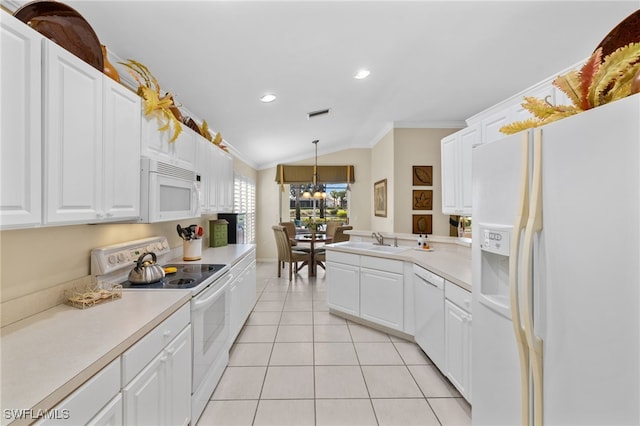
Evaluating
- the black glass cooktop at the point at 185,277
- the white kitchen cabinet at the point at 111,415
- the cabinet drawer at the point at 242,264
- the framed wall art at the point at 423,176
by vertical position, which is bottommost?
the white kitchen cabinet at the point at 111,415

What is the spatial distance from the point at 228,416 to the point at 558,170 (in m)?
2.28

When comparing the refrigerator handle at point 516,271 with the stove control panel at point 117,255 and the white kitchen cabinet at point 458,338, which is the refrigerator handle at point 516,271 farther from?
the stove control panel at point 117,255

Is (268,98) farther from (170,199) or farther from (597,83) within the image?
(597,83)

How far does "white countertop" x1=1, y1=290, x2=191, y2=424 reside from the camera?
2.66 ft

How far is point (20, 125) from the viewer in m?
1.01

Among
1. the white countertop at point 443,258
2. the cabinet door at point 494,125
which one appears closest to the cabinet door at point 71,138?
the white countertop at point 443,258

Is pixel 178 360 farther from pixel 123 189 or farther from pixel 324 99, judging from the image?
pixel 324 99

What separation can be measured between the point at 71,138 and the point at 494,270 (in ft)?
7.01

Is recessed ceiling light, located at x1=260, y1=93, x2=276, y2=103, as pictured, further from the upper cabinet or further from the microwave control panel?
the microwave control panel

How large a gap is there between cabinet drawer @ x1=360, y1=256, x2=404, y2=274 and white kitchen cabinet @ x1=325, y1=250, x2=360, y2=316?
0.38 ft

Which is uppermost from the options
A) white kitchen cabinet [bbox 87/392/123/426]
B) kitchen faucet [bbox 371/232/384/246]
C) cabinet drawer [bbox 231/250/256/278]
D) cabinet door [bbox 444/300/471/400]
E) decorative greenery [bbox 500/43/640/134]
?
decorative greenery [bbox 500/43/640/134]

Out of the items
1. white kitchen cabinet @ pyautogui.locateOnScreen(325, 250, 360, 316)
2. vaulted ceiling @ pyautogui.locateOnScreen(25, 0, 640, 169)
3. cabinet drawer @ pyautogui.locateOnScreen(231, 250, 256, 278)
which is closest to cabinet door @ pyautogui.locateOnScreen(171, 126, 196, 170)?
vaulted ceiling @ pyautogui.locateOnScreen(25, 0, 640, 169)

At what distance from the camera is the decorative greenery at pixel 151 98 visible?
1838mm

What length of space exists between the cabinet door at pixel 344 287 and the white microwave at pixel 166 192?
180 cm
